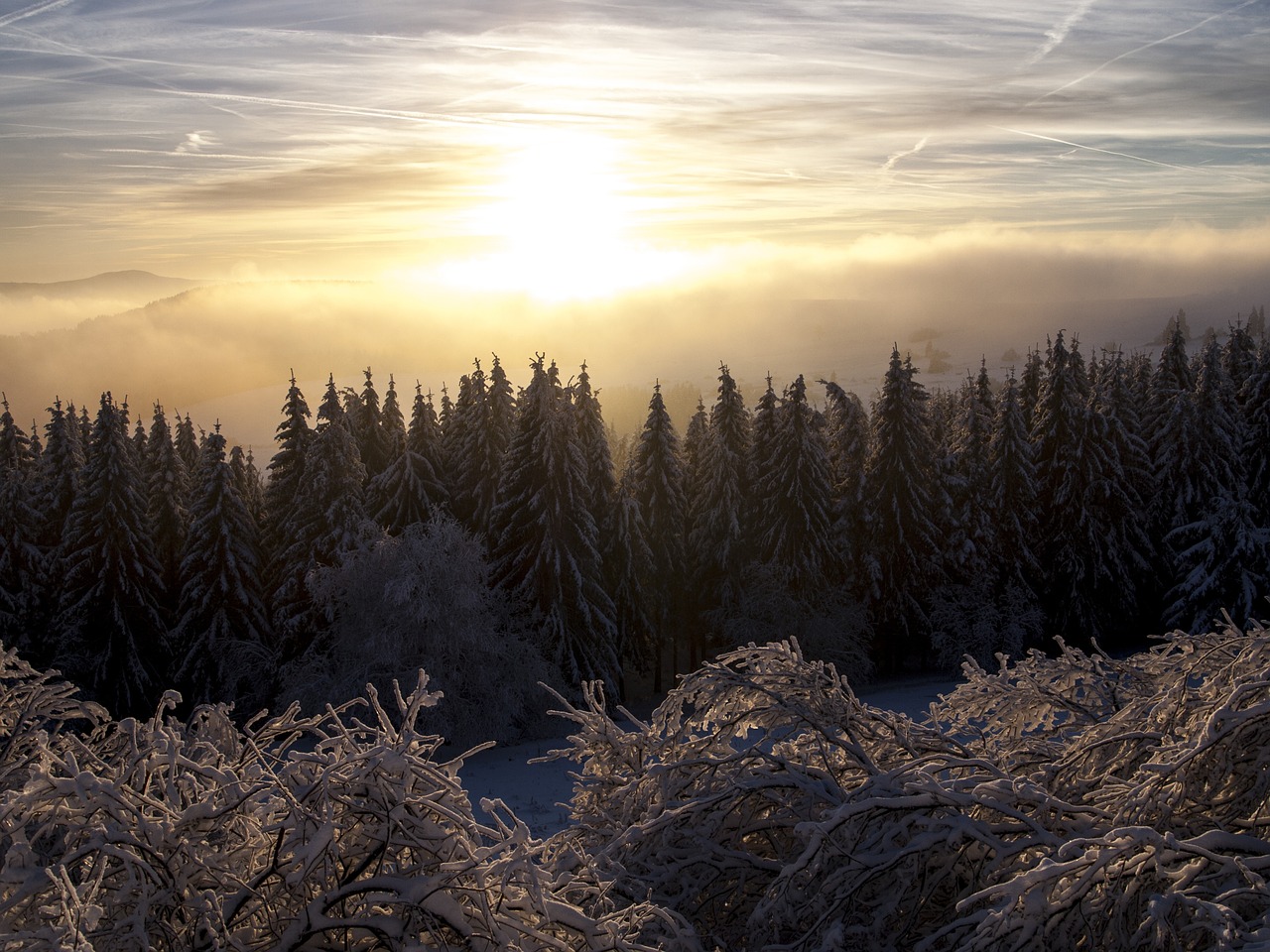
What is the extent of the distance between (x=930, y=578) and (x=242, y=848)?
1530 inches

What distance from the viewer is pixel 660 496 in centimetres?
4069

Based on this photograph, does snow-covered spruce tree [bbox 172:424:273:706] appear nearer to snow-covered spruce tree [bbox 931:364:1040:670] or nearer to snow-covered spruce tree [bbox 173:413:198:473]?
snow-covered spruce tree [bbox 173:413:198:473]

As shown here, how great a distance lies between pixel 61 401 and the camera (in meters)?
37.8

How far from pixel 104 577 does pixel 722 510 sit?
22.6 metres

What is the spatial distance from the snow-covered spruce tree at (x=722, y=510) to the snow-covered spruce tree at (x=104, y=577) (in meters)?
21.0

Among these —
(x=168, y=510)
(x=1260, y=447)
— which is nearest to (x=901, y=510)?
(x=1260, y=447)

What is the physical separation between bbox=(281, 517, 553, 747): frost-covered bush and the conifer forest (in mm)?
126

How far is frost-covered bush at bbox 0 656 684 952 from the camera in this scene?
4.08 meters

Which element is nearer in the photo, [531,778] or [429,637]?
[531,778]

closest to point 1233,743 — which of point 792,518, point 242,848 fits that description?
point 242,848

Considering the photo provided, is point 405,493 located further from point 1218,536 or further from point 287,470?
point 1218,536

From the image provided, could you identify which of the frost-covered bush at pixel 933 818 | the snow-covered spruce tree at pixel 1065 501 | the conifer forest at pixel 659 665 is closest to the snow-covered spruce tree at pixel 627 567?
the conifer forest at pixel 659 665

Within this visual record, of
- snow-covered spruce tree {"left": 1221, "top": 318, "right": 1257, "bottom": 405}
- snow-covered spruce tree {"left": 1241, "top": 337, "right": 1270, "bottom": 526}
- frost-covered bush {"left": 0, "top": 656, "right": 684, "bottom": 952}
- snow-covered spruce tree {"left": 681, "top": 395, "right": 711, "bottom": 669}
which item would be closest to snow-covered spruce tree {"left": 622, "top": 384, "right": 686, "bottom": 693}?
snow-covered spruce tree {"left": 681, "top": 395, "right": 711, "bottom": 669}

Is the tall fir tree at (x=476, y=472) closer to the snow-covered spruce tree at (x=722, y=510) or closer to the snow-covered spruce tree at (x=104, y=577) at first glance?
the snow-covered spruce tree at (x=722, y=510)
